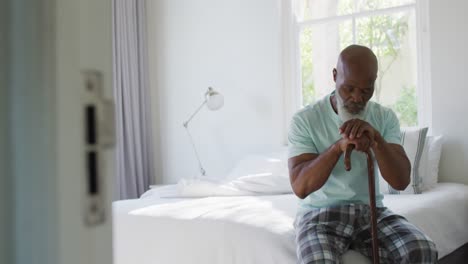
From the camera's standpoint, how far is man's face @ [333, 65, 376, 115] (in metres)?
1.91

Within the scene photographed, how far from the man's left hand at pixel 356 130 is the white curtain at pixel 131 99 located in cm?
290

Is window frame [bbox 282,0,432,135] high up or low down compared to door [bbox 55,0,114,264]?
up

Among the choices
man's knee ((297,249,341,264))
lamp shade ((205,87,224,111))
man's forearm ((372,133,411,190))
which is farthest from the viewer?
lamp shade ((205,87,224,111))

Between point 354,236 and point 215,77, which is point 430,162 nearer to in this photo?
point 354,236

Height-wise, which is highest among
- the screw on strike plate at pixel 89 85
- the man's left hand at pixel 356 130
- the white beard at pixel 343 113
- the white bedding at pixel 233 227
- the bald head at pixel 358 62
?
the bald head at pixel 358 62

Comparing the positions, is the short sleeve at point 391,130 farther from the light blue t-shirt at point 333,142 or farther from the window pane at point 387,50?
the window pane at point 387,50

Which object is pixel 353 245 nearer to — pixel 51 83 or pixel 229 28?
pixel 51 83

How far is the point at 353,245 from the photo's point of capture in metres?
1.83

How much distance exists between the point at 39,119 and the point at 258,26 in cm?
389

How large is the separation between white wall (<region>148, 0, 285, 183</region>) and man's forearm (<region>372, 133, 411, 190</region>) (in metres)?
2.17

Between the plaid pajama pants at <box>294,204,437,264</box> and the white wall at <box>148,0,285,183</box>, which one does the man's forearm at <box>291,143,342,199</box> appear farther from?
the white wall at <box>148,0,285,183</box>

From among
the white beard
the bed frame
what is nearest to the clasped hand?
the white beard

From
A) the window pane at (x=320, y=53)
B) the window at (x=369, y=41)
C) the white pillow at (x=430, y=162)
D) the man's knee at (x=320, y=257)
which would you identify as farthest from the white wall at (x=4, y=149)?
the window pane at (x=320, y=53)

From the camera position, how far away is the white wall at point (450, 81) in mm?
3176
